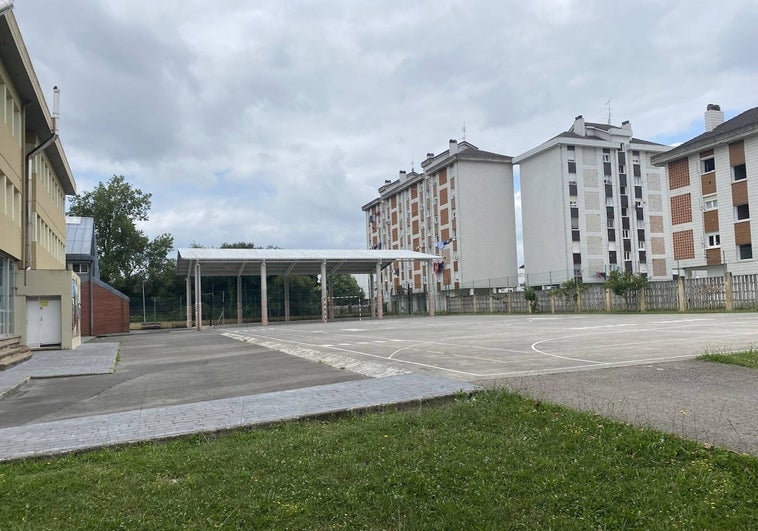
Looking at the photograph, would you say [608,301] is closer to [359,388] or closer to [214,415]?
[359,388]

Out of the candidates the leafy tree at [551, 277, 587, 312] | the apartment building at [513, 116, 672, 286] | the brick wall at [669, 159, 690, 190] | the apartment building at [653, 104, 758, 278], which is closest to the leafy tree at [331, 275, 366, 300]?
the apartment building at [513, 116, 672, 286]

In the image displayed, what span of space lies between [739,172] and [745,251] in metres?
5.47

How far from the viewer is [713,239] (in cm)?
4109

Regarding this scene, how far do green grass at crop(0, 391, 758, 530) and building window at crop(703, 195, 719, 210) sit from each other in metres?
41.8

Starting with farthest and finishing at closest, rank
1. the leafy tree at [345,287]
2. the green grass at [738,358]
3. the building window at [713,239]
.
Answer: the leafy tree at [345,287] → the building window at [713,239] → the green grass at [738,358]

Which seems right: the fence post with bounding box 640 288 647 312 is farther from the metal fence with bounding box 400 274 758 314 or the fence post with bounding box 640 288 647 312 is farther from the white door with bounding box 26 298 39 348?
the white door with bounding box 26 298 39 348

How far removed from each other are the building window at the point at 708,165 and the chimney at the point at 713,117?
6.45 m

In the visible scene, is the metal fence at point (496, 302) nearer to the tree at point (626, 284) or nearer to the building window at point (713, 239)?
the tree at point (626, 284)

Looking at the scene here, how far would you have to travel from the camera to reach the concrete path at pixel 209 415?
19.0ft

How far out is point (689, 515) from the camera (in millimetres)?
3662

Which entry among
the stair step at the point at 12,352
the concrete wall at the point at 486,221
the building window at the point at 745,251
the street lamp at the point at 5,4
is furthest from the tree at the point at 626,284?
the street lamp at the point at 5,4

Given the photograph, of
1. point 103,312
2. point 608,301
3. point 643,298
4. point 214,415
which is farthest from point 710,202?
point 214,415

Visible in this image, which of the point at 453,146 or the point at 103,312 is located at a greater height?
the point at 453,146

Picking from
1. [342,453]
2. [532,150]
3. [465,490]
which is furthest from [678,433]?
[532,150]
